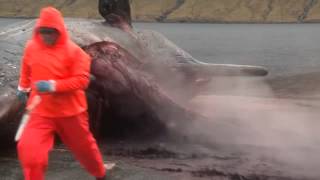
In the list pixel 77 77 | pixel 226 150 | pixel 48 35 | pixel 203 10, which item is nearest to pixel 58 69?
pixel 77 77

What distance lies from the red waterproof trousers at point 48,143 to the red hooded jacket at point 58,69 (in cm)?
10

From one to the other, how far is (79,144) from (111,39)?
4837mm

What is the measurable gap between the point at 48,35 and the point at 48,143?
1080 millimetres

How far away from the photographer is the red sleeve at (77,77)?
20.1 feet

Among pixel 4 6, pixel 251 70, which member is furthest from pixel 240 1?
pixel 251 70

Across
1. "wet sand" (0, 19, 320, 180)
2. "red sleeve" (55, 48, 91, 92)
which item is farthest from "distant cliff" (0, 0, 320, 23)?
"red sleeve" (55, 48, 91, 92)

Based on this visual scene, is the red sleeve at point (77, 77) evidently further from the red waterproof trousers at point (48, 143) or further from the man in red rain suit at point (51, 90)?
the red waterproof trousers at point (48, 143)

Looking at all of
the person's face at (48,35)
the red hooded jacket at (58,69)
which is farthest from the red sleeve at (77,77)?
the person's face at (48,35)

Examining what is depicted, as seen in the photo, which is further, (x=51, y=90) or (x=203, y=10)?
(x=203, y=10)

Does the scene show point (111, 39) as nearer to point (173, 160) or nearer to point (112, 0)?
point (112, 0)

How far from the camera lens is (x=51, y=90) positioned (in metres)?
6.07

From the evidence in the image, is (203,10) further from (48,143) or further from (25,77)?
(48,143)

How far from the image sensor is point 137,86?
934 cm

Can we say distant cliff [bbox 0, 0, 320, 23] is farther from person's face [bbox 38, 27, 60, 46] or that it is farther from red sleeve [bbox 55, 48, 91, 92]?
person's face [bbox 38, 27, 60, 46]
